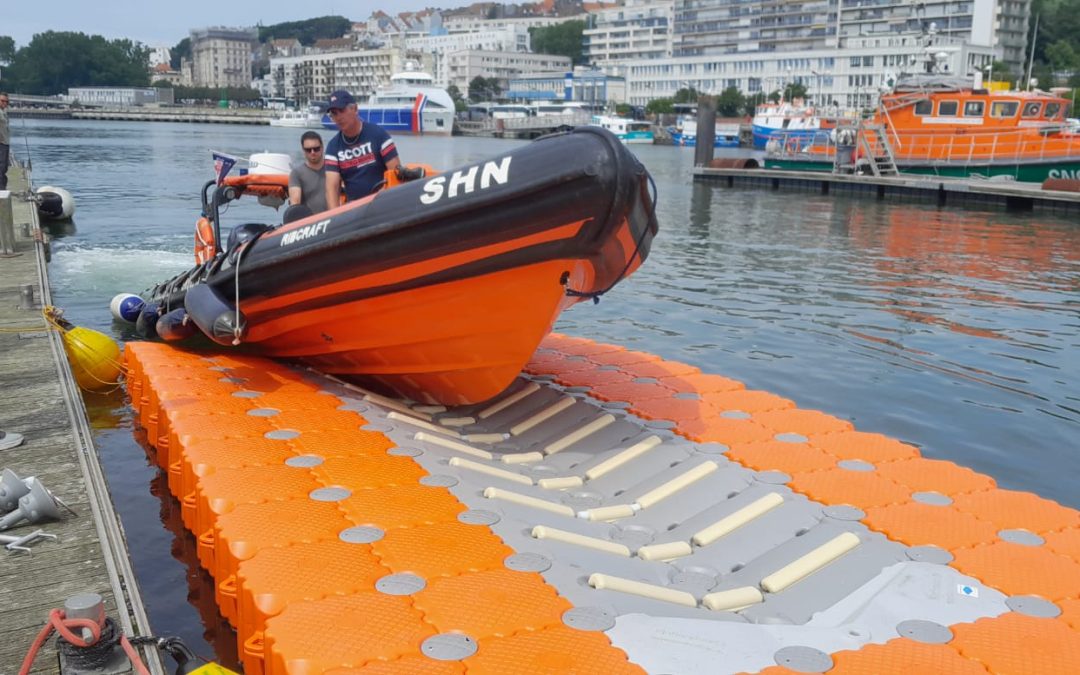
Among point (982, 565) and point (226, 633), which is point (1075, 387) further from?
point (226, 633)

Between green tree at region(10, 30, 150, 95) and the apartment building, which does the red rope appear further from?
green tree at region(10, 30, 150, 95)

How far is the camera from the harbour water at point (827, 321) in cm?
575

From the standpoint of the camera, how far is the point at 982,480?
4.44 metres

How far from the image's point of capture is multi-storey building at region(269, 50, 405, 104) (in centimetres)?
13175

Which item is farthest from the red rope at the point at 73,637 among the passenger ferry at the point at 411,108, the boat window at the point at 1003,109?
the passenger ferry at the point at 411,108

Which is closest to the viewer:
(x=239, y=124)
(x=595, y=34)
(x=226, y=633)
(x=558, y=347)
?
(x=226, y=633)

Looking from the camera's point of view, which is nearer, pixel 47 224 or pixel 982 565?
pixel 982 565

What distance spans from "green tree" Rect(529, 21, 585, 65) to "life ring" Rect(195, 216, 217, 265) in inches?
5863

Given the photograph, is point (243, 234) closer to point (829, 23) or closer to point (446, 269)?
point (446, 269)

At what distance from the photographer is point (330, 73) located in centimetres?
14050

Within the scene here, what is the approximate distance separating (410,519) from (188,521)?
135 cm

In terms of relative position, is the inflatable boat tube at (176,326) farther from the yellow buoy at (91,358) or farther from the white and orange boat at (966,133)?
the white and orange boat at (966,133)

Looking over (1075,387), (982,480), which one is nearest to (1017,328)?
(1075,387)

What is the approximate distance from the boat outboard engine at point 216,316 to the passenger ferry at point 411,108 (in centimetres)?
7120
